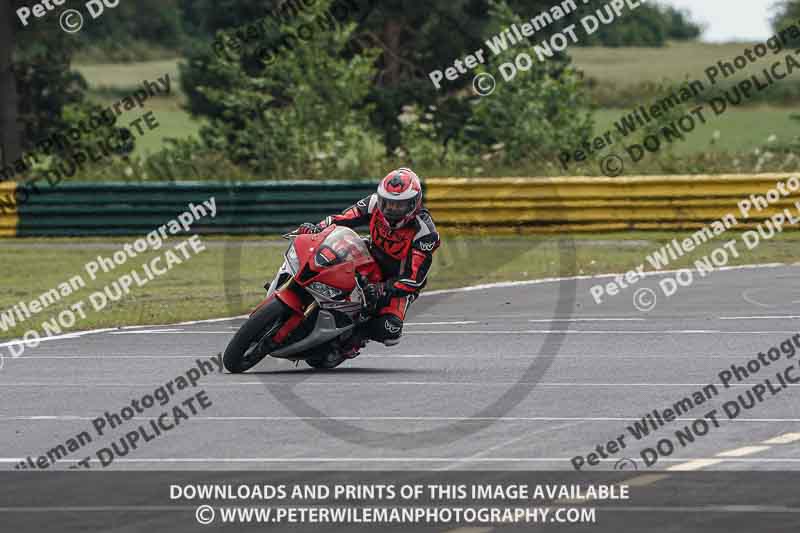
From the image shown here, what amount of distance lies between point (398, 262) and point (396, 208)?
564 millimetres

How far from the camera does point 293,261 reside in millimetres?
13227

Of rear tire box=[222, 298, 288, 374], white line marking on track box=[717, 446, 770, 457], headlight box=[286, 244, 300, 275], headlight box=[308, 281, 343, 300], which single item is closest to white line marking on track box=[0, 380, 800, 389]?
rear tire box=[222, 298, 288, 374]

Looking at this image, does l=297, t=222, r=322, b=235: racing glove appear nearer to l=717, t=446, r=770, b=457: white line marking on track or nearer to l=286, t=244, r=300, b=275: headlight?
l=286, t=244, r=300, b=275: headlight

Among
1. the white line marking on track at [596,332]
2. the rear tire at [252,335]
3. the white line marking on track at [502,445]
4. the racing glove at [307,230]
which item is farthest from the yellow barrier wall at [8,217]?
the white line marking on track at [502,445]

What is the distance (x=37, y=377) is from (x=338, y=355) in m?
2.70

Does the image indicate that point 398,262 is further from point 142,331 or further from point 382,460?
point 142,331

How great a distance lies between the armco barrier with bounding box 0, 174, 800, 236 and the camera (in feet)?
89.2

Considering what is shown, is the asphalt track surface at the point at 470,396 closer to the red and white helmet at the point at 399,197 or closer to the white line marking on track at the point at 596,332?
the white line marking on track at the point at 596,332

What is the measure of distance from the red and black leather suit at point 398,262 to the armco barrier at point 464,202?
13652 mm

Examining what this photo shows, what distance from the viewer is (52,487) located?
916 centimetres

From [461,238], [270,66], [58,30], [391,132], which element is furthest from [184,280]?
[391,132]

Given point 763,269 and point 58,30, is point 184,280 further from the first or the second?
point 58,30

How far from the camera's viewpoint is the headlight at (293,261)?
517 inches

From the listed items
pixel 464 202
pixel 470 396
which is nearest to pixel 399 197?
pixel 470 396
